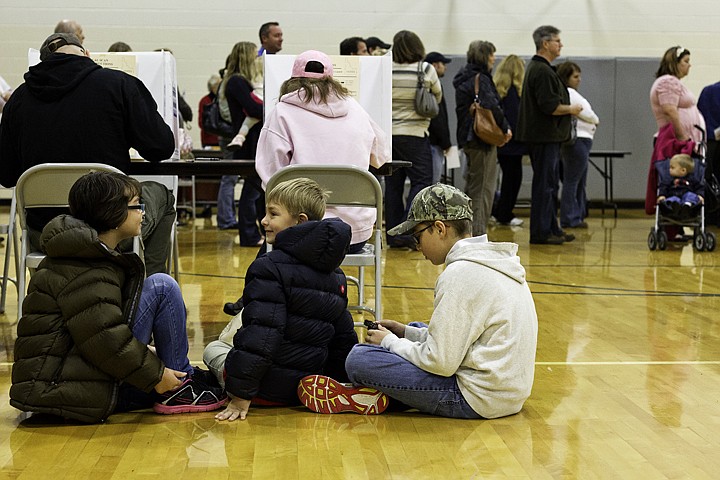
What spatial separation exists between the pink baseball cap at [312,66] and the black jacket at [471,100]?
3.68m

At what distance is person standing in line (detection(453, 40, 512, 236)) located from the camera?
731 centimetres

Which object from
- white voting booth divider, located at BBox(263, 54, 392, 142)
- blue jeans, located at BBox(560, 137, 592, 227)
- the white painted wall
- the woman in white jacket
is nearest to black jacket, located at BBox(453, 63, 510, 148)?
the woman in white jacket

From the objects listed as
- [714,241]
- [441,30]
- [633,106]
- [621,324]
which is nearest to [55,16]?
[441,30]

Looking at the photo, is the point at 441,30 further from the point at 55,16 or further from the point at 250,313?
the point at 250,313

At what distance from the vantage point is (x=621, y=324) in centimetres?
431

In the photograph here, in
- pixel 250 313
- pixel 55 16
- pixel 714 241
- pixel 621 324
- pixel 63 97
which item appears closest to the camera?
pixel 250 313

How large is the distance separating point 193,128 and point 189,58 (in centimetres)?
79

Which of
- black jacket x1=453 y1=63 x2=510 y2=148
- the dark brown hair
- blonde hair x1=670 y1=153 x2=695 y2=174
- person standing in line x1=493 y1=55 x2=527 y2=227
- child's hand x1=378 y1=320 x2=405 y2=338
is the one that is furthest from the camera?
person standing in line x1=493 y1=55 x2=527 y2=227

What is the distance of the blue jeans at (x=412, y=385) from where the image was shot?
9.05 feet

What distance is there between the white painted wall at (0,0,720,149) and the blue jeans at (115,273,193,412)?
8.11m

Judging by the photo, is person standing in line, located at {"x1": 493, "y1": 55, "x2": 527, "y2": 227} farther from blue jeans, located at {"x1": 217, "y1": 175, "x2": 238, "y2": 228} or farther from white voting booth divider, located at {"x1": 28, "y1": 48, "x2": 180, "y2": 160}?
white voting booth divider, located at {"x1": 28, "y1": 48, "x2": 180, "y2": 160}

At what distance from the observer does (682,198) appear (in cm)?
727

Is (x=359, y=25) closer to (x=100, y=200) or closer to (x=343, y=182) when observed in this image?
(x=343, y=182)

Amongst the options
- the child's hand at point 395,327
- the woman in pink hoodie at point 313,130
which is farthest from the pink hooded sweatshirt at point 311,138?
the child's hand at point 395,327
